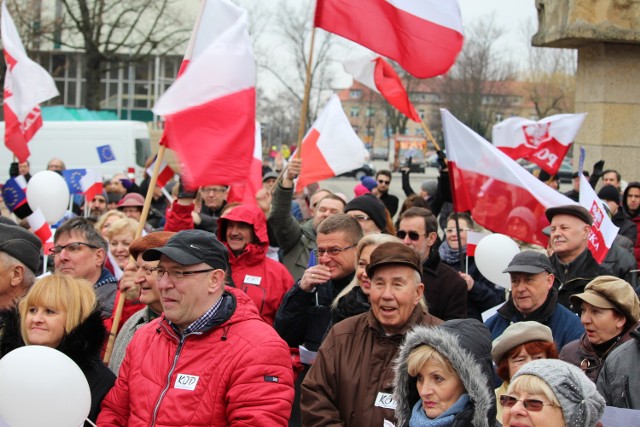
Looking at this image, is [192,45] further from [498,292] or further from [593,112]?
[593,112]

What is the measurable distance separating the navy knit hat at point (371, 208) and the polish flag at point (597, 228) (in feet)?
4.95

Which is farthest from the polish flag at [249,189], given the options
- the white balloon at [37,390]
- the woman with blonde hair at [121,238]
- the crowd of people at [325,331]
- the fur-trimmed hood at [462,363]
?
the white balloon at [37,390]

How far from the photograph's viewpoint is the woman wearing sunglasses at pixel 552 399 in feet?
12.2

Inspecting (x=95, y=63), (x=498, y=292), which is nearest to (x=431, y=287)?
(x=498, y=292)

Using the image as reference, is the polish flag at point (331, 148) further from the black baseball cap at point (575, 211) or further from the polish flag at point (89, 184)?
the black baseball cap at point (575, 211)

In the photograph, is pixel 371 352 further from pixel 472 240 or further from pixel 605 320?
pixel 472 240

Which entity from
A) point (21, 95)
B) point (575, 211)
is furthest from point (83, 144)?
point (575, 211)

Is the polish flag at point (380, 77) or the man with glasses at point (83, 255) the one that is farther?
the polish flag at point (380, 77)

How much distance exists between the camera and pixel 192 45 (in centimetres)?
650

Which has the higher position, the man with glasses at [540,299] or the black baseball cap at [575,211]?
the black baseball cap at [575,211]

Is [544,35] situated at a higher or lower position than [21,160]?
higher

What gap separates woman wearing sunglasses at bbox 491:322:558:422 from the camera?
16.1 ft

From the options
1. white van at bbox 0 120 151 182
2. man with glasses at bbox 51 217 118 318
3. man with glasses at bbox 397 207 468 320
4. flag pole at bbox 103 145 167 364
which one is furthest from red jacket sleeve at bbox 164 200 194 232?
white van at bbox 0 120 151 182

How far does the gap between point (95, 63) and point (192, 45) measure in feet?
126
